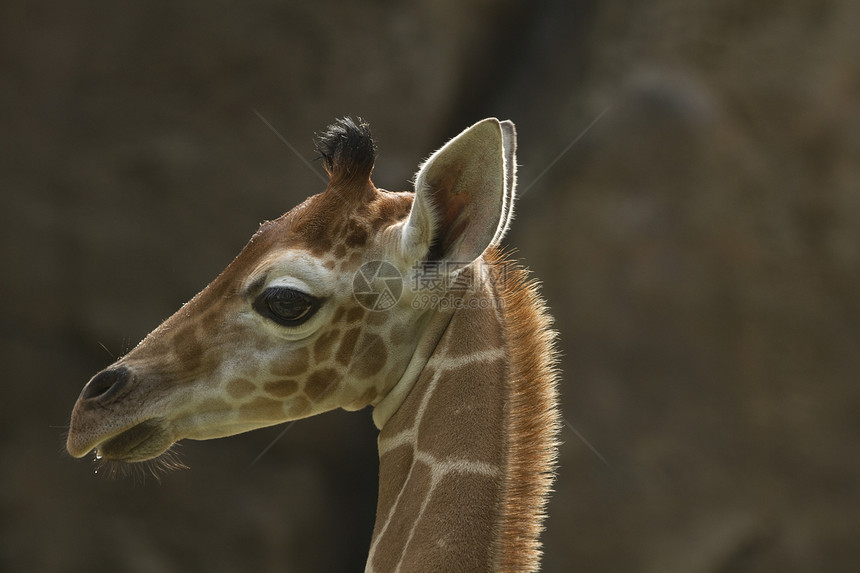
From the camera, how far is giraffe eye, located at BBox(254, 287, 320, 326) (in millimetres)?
3205

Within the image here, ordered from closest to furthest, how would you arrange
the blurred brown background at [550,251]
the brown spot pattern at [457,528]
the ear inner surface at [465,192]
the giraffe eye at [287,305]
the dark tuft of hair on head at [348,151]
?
the brown spot pattern at [457,528], the ear inner surface at [465,192], the giraffe eye at [287,305], the dark tuft of hair on head at [348,151], the blurred brown background at [550,251]

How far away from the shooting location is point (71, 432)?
3324 millimetres

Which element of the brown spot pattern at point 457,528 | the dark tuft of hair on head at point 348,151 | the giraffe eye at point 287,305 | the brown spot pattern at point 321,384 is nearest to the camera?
the brown spot pattern at point 457,528

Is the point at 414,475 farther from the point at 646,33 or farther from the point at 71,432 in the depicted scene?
the point at 646,33

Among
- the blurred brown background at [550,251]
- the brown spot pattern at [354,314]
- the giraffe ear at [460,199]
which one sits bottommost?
the blurred brown background at [550,251]

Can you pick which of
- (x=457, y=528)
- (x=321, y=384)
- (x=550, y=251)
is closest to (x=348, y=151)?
(x=321, y=384)

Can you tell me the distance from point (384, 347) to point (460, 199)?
67 centimetres

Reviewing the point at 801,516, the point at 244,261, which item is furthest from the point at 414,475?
the point at 801,516

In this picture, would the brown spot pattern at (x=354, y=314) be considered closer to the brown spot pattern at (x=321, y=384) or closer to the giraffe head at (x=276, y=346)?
the giraffe head at (x=276, y=346)

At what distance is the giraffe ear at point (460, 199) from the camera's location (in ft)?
9.68

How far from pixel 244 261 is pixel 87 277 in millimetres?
5603

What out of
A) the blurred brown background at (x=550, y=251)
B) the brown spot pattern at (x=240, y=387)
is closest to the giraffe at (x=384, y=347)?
the brown spot pattern at (x=240, y=387)

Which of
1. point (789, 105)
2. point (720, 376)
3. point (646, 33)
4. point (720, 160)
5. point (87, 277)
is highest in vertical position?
point (646, 33)

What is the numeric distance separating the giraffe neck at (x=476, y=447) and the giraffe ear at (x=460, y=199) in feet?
0.96
